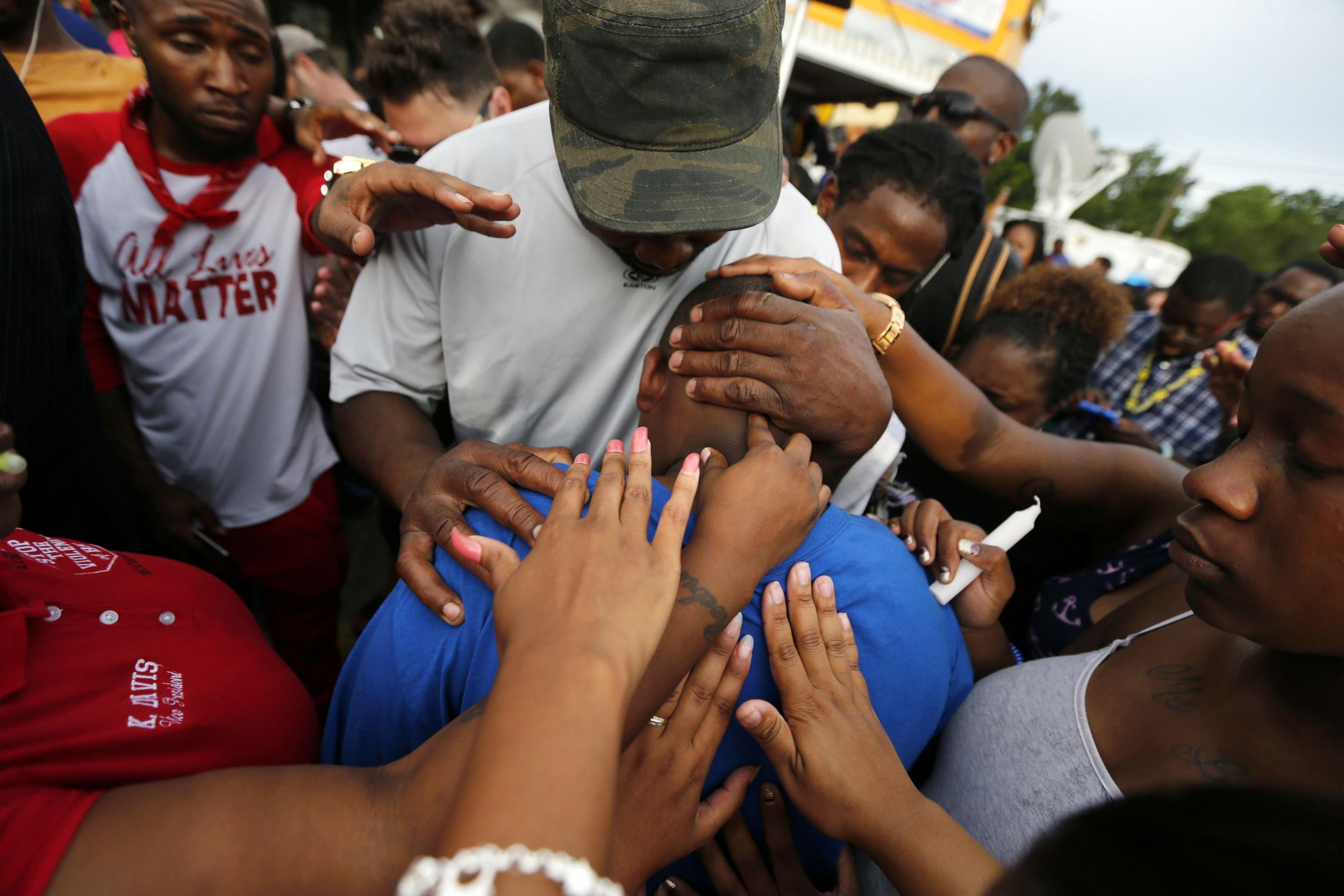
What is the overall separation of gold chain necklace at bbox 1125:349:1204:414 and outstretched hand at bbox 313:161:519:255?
4833 millimetres

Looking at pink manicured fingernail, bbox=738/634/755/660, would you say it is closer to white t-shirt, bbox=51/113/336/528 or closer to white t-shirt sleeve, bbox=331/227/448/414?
white t-shirt sleeve, bbox=331/227/448/414

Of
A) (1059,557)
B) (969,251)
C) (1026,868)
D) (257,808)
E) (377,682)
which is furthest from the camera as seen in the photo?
(969,251)

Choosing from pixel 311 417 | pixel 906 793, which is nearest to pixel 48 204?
pixel 311 417

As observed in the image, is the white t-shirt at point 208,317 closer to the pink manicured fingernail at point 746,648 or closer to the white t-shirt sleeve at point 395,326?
the white t-shirt sleeve at point 395,326

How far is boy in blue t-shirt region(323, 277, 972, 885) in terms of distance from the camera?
3.91 ft

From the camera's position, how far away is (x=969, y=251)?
3.69 metres

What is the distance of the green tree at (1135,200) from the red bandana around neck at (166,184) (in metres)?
44.0

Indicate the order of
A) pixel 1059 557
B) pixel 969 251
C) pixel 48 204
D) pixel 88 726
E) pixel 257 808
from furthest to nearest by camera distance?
1. pixel 969 251
2. pixel 1059 557
3. pixel 48 204
4. pixel 88 726
5. pixel 257 808

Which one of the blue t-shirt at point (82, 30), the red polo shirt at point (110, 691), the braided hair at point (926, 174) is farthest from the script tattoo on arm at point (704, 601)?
the blue t-shirt at point (82, 30)

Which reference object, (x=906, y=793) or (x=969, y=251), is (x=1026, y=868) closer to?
(x=906, y=793)

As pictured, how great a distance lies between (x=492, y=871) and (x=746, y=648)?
0.66m

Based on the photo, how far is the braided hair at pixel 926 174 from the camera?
259cm

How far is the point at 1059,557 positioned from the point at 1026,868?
203 centimetres

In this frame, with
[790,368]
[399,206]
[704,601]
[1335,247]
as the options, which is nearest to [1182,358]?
[1335,247]
